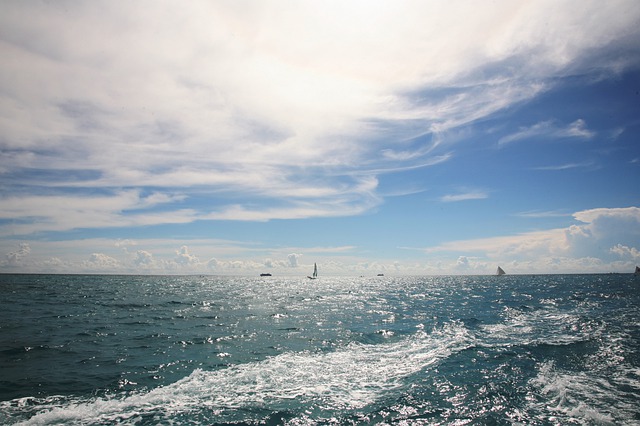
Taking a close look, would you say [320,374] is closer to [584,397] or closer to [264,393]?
[264,393]

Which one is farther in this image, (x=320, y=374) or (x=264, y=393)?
(x=320, y=374)

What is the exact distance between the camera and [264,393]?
14344 mm

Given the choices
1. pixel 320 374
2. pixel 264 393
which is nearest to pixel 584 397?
pixel 320 374

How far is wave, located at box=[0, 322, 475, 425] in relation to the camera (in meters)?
12.1

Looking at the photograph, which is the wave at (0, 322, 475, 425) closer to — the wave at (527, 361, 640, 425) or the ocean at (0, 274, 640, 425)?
the ocean at (0, 274, 640, 425)

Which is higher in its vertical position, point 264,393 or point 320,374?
point 264,393

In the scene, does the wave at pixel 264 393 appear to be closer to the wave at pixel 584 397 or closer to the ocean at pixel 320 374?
the ocean at pixel 320 374

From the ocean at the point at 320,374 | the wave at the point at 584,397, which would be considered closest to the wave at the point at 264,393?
the ocean at the point at 320,374

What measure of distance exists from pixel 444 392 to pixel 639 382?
29.9 feet

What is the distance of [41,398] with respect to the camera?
13359mm

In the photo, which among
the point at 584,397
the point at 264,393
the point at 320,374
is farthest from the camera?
the point at 320,374

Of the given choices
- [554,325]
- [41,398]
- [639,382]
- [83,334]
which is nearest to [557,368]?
[639,382]

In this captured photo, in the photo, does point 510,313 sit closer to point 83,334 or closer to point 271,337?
point 271,337

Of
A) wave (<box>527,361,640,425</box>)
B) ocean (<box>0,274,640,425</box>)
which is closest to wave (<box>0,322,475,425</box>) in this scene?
ocean (<box>0,274,640,425</box>)
